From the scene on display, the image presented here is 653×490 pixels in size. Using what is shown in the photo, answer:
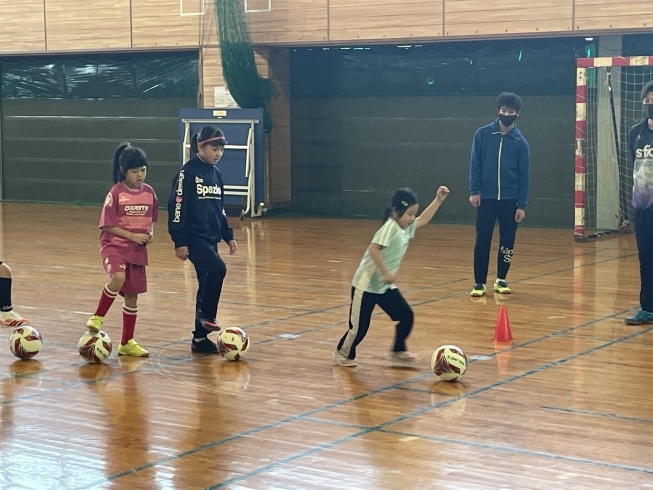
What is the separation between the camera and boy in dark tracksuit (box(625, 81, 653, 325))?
27.0ft

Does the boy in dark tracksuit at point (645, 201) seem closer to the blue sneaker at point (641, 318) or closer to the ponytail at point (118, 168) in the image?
the blue sneaker at point (641, 318)

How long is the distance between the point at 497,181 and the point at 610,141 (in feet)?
18.8

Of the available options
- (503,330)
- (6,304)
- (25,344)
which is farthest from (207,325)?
(503,330)

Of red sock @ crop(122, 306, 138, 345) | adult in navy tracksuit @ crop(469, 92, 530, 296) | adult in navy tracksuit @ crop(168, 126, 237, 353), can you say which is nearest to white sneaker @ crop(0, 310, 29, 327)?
red sock @ crop(122, 306, 138, 345)

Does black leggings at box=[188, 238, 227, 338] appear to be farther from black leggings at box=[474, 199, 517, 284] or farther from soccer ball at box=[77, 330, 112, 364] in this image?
Answer: black leggings at box=[474, 199, 517, 284]

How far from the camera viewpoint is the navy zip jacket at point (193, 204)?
7.39m

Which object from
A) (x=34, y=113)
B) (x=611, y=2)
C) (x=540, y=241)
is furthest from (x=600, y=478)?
(x=34, y=113)

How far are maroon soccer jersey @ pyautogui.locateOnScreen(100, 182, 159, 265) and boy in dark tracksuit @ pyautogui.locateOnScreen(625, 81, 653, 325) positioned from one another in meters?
3.70

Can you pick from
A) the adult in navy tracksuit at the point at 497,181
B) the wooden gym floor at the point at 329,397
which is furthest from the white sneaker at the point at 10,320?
the adult in navy tracksuit at the point at 497,181

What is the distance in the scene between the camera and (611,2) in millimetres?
14195

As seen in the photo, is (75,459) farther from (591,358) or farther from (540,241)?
(540,241)

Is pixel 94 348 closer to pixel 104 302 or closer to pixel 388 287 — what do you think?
pixel 104 302

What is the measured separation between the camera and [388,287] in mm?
6895

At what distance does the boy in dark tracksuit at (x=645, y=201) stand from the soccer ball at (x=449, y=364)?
95.3 inches
